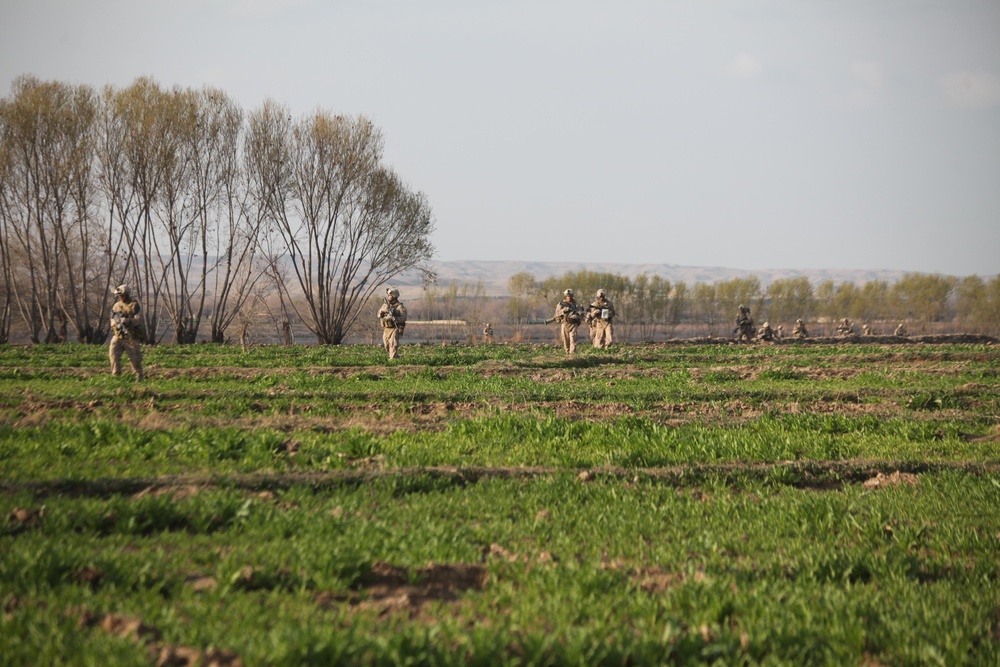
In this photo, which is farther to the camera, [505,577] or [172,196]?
[172,196]

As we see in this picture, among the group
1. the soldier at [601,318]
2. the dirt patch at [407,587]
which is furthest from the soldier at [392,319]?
the dirt patch at [407,587]

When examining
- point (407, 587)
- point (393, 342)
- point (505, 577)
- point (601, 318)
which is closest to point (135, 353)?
point (393, 342)

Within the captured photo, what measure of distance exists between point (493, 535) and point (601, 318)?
2552cm

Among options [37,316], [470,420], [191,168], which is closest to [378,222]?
[191,168]

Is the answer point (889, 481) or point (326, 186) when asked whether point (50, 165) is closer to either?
point (326, 186)

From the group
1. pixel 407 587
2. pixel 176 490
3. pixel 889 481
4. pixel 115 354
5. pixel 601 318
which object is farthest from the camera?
pixel 601 318

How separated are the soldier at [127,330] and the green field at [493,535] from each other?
4.41 meters

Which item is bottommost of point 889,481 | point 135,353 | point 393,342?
point 889,481

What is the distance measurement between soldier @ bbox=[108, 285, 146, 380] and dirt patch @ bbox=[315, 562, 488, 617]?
44.9 ft

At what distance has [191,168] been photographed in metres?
45.3

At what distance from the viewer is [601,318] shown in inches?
1227

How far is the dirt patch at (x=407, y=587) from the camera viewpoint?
4656mm

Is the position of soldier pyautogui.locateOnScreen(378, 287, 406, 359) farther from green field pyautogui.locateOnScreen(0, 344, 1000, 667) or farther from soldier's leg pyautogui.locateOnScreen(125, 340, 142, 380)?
green field pyautogui.locateOnScreen(0, 344, 1000, 667)

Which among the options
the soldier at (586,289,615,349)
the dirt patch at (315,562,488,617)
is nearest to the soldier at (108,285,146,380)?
the dirt patch at (315,562,488,617)
